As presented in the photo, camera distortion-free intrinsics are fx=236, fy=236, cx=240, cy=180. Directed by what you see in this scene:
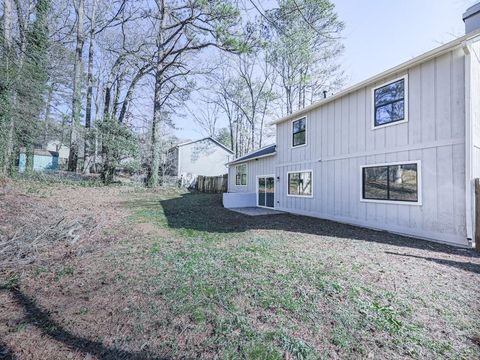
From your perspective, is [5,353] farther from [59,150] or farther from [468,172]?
[59,150]

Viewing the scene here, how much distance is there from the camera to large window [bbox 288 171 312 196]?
10102mm

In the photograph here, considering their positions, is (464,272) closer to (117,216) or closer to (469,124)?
(469,124)

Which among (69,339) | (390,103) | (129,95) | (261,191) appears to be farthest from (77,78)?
(69,339)

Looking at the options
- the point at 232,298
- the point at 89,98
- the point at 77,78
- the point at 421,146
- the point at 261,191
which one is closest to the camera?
the point at 232,298

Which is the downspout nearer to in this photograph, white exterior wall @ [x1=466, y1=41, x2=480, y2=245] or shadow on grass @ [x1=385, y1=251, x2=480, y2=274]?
white exterior wall @ [x1=466, y1=41, x2=480, y2=245]

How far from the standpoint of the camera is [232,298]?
2.93 m

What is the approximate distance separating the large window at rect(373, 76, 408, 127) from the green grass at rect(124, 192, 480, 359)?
4789mm

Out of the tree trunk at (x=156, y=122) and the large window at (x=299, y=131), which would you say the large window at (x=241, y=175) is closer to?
the large window at (x=299, y=131)

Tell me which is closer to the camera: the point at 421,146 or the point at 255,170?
the point at 421,146

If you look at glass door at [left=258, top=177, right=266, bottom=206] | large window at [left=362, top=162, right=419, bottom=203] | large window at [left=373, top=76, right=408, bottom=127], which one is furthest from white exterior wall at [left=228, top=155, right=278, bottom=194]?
large window at [left=373, top=76, right=408, bottom=127]

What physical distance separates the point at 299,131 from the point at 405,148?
15.9ft

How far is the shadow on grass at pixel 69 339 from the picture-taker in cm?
201

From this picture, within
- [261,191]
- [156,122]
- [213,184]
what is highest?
[156,122]

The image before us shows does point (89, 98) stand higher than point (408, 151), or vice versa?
point (89, 98)
